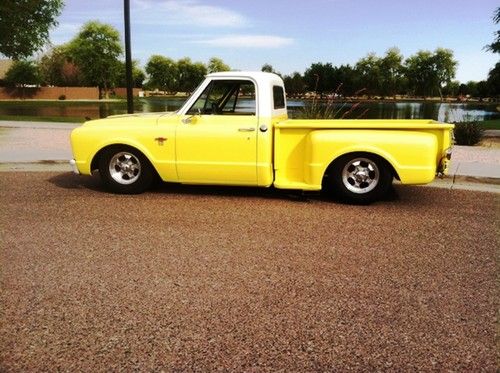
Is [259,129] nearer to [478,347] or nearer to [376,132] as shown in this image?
[376,132]

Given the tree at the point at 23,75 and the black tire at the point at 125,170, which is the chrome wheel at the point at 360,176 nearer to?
the black tire at the point at 125,170

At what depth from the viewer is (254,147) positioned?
263 inches

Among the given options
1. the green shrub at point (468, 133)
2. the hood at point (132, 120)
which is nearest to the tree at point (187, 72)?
the green shrub at point (468, 133)

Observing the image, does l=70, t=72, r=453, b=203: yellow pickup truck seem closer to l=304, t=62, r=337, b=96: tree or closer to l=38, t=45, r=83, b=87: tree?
l=38, t=45, r=83, b=87: tree

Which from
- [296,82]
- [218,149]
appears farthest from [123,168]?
[296,82]

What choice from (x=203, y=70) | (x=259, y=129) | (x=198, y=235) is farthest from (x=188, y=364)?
(x=203, y=70)

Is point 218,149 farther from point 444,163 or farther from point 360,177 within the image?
point 444,163

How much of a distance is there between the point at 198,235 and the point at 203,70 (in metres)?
134

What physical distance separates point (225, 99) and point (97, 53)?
270 feet

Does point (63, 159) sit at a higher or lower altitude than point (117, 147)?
lower

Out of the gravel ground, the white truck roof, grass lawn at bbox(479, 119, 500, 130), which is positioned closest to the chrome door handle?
the white truck roof

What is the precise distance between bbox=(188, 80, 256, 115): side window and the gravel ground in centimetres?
145

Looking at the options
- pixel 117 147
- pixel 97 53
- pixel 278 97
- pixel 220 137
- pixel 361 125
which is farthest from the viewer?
pixel 97 53

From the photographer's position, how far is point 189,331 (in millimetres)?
3232
